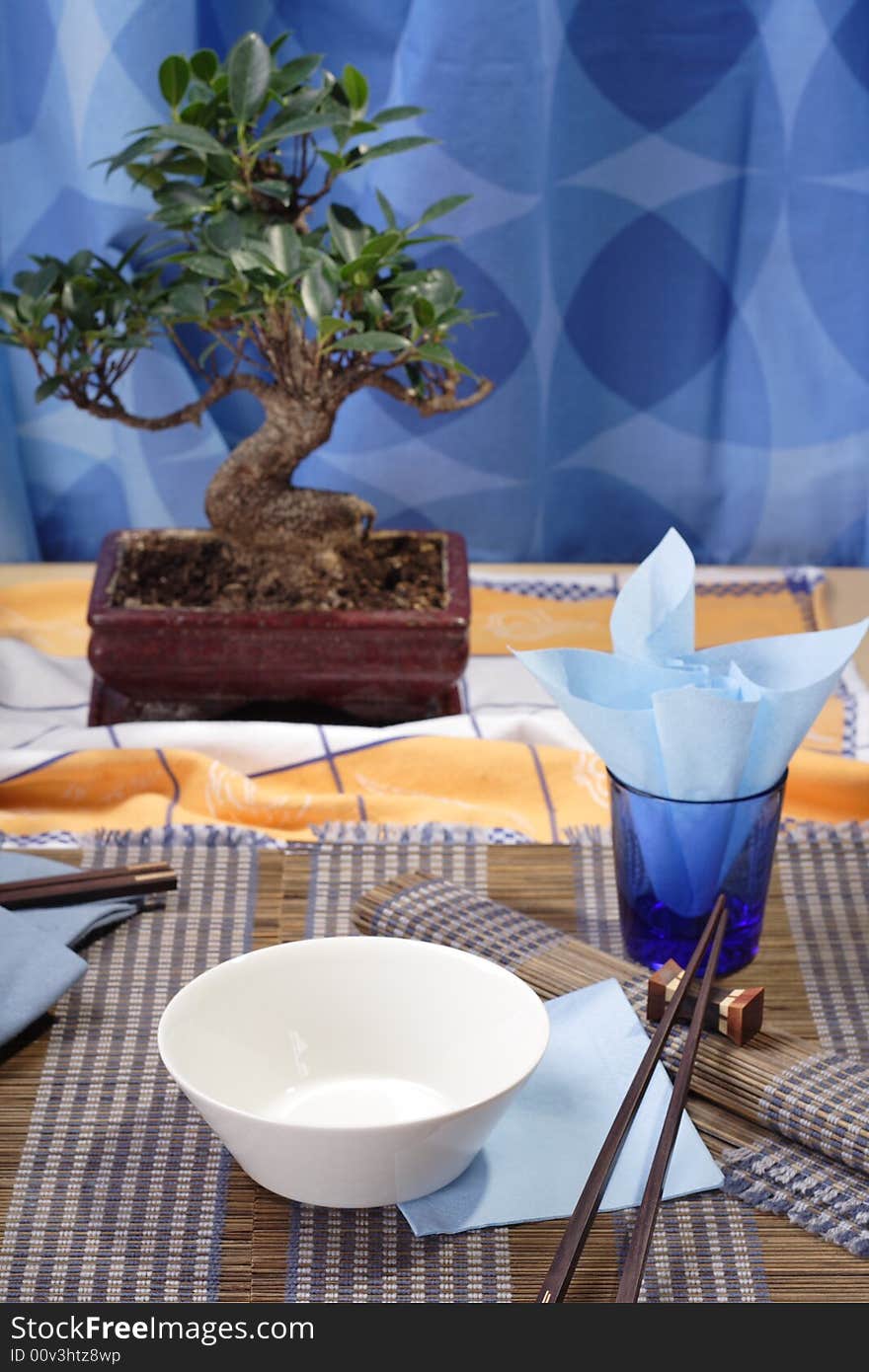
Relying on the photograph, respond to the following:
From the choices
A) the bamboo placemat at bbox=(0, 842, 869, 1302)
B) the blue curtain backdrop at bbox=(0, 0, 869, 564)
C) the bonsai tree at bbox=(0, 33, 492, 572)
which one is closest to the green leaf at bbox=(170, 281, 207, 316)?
the bonsai tree at bbox=(0, 33, 492, 572)

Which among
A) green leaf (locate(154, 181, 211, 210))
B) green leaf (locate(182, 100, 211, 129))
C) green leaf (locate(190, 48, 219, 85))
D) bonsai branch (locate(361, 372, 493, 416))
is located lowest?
bonsai branch (locate(361, 372, 493, 416))

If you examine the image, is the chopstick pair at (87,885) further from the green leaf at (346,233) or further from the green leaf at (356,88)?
the green leaf at (356,88)

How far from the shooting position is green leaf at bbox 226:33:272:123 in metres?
1.19

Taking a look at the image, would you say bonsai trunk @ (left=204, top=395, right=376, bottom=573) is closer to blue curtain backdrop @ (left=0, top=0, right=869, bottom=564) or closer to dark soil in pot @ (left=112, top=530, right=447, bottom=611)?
dark soil in pot @ (left=112, top=530, right=447, bottom=611)

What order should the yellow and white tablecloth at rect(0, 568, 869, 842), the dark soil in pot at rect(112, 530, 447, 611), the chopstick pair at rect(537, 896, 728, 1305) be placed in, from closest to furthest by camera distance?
the chopstick pair at rect(537, 896, 728, 1305)
the yellow and white tablecloth at rect(0, 568, 869, 842)
the dark soil in pot at rect(112, 530, 447, 611)

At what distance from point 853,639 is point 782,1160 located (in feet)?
0.90

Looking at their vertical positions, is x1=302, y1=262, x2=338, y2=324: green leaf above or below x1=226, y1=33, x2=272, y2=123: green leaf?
below

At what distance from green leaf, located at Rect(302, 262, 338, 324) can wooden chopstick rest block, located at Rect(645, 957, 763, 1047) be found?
64 centimetres

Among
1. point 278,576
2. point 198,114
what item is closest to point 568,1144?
point 278,576

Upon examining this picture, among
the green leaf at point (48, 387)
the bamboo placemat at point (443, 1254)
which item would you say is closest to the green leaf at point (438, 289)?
the green leaf at point (48, 387)

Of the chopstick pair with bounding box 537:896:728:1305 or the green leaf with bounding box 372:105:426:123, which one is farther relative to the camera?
the green leaf with bounding box 372:105:426:123

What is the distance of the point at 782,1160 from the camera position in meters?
0.65

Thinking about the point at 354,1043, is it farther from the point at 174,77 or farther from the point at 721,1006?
the point at 174,77

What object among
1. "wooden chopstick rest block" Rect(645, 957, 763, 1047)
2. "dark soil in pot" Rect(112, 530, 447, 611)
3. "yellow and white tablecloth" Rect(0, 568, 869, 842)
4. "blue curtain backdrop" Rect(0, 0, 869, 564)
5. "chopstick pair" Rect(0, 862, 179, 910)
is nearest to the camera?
"wooden chopstick rest block" Rect(645, 957, 763, 1047)
